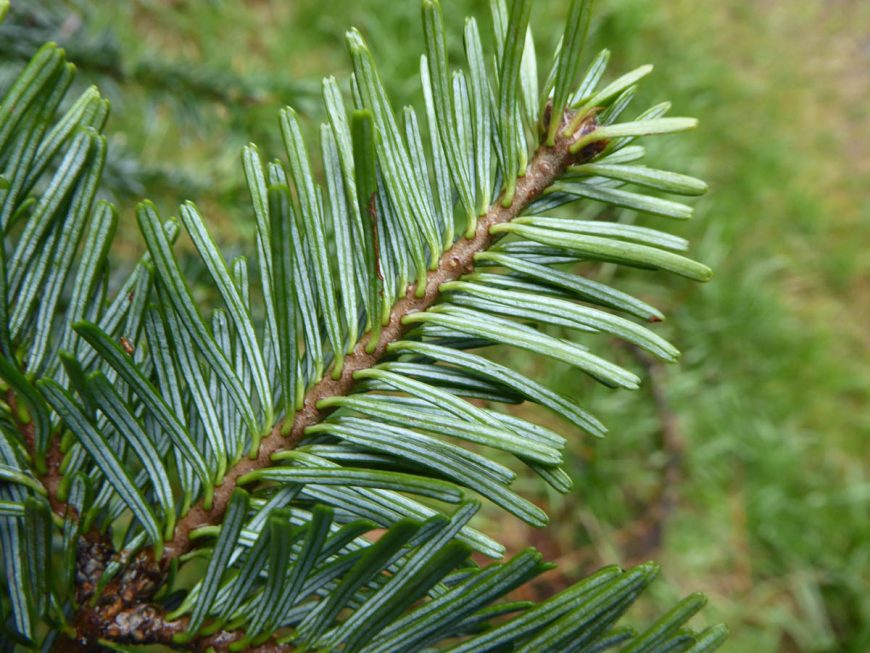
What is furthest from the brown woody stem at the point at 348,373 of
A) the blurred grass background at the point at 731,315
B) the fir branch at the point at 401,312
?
the blurred grass background at the point at 731,315

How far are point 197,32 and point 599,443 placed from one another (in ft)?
4.12

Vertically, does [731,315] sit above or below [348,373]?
above

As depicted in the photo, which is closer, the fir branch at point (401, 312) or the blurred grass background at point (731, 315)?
the fir branch at point (401, 312)

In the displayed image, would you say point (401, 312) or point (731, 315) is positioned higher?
point (731, 315)

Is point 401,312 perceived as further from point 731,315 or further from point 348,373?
point 731,315

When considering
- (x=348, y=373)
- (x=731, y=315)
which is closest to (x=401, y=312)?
(x=348, y=373)

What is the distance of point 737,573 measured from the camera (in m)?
1.54

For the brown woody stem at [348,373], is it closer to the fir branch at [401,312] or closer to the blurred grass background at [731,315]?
the fir branch at [401,312]

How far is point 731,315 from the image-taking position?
1.64 meters

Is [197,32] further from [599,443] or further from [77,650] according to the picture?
[77,650]

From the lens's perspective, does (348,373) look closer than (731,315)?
Yes

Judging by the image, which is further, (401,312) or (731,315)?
(731,315)

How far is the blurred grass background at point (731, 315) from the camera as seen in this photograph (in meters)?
1.47

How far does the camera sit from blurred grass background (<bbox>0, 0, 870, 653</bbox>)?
147cm
